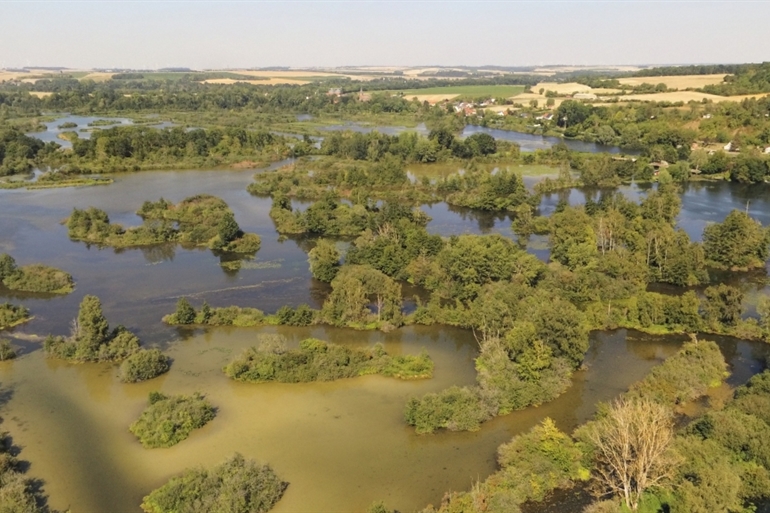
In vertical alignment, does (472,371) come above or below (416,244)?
below

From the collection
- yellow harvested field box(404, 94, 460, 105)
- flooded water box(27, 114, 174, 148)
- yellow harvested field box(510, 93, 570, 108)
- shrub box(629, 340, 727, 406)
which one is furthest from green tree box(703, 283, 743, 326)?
yellow harvested field box(404, 94, 460, 105)

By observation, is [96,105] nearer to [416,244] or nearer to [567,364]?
[416,244]

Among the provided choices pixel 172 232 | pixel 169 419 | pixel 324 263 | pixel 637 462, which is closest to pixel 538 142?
pixel 172 232

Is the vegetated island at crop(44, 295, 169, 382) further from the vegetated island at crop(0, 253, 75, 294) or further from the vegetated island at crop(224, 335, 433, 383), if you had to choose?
the vegetated island at crop(0, 253, 75, 294)

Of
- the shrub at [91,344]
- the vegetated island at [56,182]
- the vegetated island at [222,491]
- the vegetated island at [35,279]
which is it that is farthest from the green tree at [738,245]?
the vegetated island at [56,182]

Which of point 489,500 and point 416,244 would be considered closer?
point 489,500

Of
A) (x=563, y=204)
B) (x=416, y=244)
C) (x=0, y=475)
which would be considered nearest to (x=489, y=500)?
(x=0, y=475)
